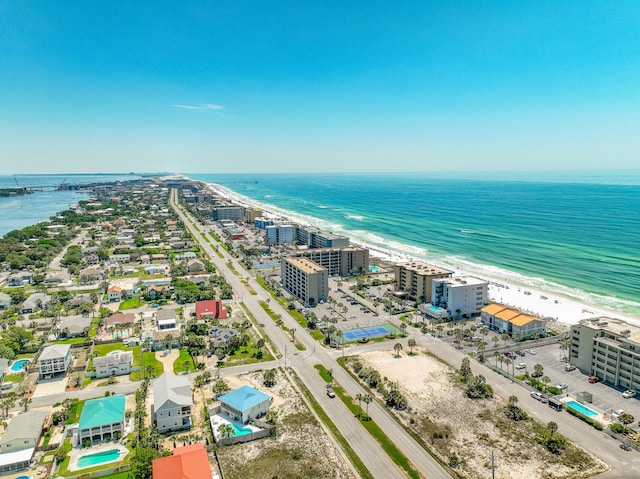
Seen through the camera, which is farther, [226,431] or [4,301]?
[4,301]

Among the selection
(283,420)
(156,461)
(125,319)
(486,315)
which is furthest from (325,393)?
(125,319)

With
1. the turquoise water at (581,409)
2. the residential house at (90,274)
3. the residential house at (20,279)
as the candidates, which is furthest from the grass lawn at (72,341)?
the turquoise water at (581,409)

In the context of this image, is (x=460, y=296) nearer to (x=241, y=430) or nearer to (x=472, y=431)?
(x=472, y=431)

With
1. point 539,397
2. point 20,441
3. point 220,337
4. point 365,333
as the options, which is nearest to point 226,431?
point 20,441

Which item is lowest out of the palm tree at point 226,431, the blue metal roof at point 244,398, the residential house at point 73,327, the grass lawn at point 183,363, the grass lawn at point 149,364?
the grass lawn at point 149,364

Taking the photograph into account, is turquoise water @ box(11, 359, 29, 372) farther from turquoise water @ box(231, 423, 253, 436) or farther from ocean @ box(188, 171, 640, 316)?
ocean @ box(188, 171, 640, 316)

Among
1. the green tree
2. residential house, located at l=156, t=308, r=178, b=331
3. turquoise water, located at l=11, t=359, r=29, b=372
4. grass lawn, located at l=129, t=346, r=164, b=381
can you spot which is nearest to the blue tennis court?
the green tree

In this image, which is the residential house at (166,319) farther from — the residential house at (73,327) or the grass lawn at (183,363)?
the residential house at (73,327)

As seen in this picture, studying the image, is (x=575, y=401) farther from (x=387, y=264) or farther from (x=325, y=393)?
(x=387, y=264)
